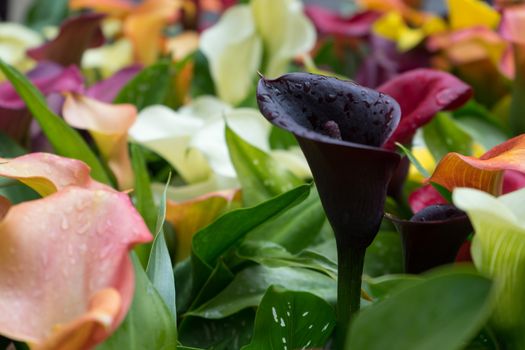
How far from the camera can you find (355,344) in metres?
0.18

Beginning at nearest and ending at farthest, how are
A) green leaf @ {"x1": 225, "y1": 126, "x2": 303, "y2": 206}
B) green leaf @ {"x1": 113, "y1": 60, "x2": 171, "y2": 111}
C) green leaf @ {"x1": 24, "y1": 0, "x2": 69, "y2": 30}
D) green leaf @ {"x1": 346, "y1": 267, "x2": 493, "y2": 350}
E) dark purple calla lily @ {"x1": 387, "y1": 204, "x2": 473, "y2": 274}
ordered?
green leaf @ {"x1": 346, "y1": 267, "x2": 493, "y2": 350}, dark purple calla lily @ {"x1": 387, "y1": 204, "x2": 473, "y2": 274}, green leaf @ {"x1": 225, "y1": 126, "x2": 303, "y2": 206}, green leaf @ {"x1": 113, "y1": 60, "x2": 171, "y2": 111}, green leaf @ {"x1": 24, "y1": 0, "x2": 69, "y2": 30}

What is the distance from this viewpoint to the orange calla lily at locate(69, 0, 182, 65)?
625 mm

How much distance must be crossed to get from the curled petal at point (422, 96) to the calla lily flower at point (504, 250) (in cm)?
10

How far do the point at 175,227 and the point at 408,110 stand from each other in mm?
120

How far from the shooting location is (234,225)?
0.29m

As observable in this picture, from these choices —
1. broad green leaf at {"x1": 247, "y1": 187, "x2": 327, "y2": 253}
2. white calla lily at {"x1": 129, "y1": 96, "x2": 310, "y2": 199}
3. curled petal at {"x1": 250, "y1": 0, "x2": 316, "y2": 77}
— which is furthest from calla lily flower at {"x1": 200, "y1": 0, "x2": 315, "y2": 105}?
broad green leaf at {"x1": 247, "y1": 187, "x2": 327, "y2": 253}

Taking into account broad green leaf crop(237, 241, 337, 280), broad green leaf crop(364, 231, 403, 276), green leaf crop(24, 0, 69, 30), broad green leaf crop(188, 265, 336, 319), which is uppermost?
broad green leaf crop(237, 241, 337, 280)

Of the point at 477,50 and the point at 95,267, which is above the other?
the point at 95,267

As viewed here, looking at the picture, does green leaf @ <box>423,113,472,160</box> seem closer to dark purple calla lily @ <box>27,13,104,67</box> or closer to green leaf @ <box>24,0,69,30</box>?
dark purple calla lily @ <box>27,13,104,67</box>

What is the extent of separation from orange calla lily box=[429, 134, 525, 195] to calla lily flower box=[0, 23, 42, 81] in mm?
465

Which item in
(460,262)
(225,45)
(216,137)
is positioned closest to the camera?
(460,262)

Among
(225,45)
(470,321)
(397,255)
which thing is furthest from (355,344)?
(225,45)

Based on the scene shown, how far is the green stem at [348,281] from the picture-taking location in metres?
0.24

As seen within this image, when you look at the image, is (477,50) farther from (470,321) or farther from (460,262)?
(470,321)
